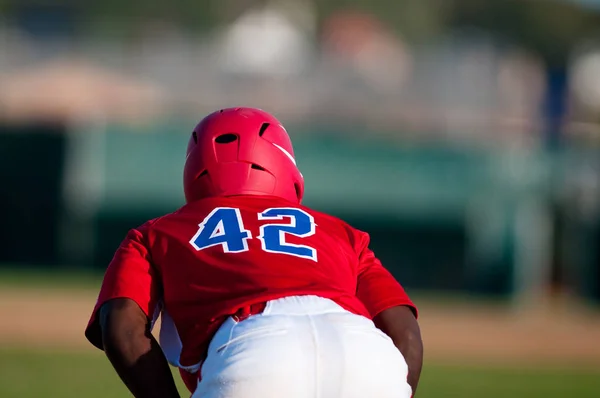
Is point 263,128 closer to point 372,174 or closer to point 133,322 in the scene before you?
point 133,322

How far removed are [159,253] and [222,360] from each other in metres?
0.39

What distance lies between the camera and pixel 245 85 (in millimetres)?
22484

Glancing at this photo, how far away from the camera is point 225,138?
2619 millimetres

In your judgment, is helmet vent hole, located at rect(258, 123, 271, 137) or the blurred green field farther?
the blurred green field

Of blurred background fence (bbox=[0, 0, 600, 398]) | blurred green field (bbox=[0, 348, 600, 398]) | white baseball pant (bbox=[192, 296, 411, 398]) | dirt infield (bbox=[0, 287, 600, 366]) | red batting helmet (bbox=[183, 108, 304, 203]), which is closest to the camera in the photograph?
white baseball pant (bbox=[192, 296, 411, 398])

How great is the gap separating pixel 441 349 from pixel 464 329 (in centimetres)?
194

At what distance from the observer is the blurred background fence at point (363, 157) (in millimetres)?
18562

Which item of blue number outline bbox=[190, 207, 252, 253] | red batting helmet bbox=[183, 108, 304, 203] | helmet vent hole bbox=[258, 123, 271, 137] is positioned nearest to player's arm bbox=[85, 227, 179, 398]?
blue number outline bbox=[190, 207, 252, 253]

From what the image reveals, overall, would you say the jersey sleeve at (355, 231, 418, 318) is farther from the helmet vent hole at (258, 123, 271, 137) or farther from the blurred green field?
the blurred green field

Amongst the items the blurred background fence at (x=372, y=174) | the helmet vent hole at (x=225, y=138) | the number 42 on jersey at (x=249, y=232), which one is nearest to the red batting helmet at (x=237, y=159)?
the helmet vent hole at (x=225, y=138)

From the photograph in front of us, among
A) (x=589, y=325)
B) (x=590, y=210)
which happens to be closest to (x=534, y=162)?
(x=590, y=210)

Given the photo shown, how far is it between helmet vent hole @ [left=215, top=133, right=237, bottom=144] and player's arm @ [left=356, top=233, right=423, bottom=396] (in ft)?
1.31

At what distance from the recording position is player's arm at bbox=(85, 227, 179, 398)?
2242mm

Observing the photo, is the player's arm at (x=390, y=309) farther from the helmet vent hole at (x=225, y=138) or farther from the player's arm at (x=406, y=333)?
the helmet vent hole at (x=225, y=138)
